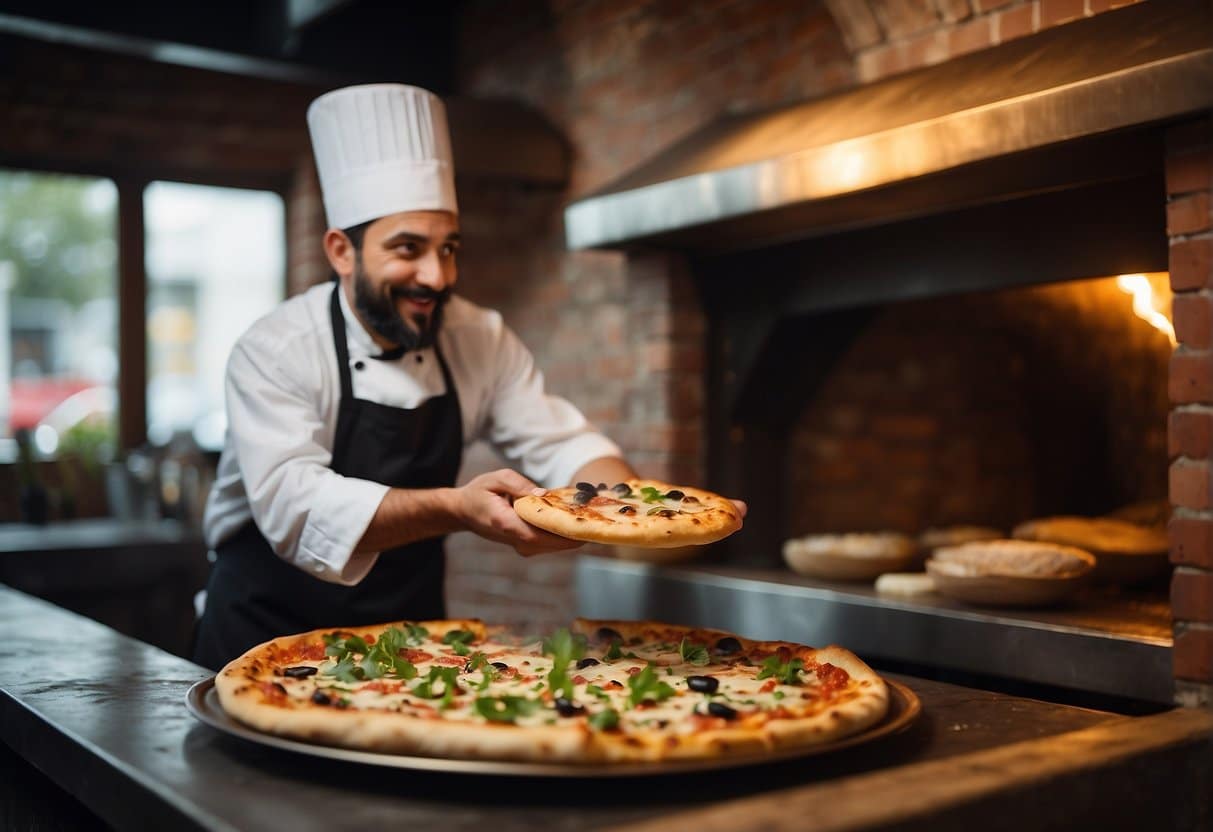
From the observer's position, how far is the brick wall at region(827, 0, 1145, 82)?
261 centimetres

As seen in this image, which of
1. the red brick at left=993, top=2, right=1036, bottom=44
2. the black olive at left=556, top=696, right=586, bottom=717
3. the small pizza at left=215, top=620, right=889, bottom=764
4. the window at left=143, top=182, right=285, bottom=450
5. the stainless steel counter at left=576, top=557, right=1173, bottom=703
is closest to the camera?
the small pizza at left=215, top=620, right=889, bottom=764

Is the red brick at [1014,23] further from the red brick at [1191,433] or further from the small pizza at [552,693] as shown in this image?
the small pizza at [552,693]

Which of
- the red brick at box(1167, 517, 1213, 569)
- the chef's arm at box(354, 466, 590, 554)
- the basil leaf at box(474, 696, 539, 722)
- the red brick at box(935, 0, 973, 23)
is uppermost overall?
the red brick at box(935, 0, 973, 23)

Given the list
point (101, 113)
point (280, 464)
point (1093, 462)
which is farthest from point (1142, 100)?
point (101, 113)

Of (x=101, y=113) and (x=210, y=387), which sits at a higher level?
(x=101, y=113)

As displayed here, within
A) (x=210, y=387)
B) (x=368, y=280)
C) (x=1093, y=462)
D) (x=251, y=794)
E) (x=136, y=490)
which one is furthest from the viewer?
(x=210, y=387)

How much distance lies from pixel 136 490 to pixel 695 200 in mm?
2529

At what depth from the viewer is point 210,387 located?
15.6ft

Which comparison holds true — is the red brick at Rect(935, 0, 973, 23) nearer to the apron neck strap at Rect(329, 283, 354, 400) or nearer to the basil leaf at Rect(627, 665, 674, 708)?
the apron neck strap at Rect(329, 283, 354, 400)

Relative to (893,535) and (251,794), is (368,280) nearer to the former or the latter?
(251,794)

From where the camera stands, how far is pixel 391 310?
91.2 inches

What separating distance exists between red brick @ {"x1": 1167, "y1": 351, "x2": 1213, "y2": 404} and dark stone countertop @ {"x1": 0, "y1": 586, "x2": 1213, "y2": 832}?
2.26ft

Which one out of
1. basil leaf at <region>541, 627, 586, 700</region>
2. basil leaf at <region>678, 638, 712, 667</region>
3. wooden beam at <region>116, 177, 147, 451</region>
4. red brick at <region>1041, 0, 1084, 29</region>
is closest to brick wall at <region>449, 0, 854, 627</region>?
red brick at <region>1041, 0, 1084, 29</region>

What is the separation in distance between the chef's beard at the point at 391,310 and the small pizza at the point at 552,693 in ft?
1.95
